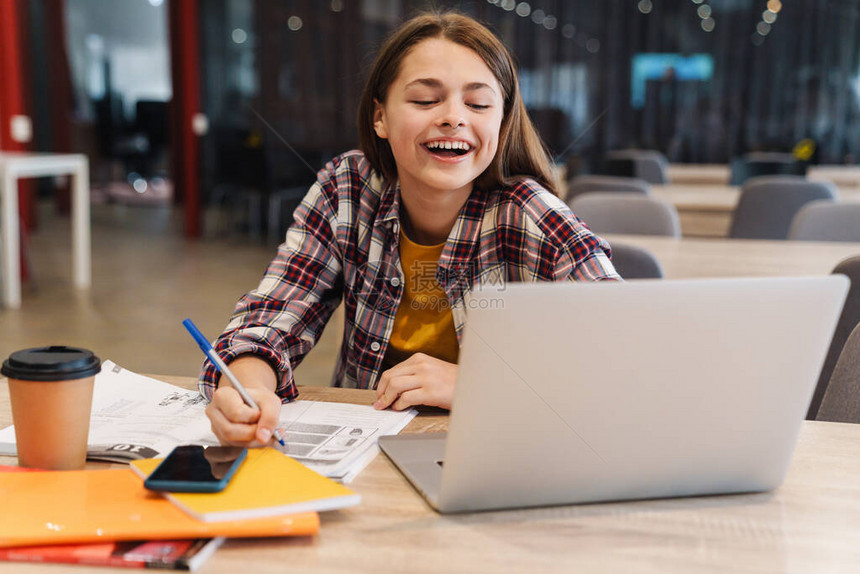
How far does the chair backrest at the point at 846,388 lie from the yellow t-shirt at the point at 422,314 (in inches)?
24.7

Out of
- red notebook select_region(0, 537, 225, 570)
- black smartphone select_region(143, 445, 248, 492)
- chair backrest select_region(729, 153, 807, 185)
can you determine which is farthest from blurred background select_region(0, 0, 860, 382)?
red notebook select_region(0, 537, 225, 570)

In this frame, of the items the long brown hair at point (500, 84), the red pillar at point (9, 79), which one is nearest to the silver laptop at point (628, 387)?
the long brown hair at point (500, 84)

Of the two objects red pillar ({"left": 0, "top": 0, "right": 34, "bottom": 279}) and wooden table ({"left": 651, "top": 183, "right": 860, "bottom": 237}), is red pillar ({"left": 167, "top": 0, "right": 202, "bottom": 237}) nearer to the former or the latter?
red pillar ({"left": 0, "top": 0, "right": 34, "bottom": 279})

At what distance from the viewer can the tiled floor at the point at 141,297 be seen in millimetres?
4102

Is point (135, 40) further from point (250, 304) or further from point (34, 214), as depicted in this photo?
point (250, 304)

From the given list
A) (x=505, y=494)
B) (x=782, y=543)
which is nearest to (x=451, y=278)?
(x=505, y=494)

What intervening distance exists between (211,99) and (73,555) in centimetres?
870

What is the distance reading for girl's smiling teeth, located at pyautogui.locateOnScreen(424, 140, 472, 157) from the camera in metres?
1.44

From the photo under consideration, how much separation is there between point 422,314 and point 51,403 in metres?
0.75

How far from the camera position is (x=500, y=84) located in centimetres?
150

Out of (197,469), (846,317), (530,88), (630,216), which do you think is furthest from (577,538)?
(530,88)

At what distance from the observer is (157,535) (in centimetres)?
79

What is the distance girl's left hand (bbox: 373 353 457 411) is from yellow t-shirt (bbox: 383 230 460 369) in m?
0.31

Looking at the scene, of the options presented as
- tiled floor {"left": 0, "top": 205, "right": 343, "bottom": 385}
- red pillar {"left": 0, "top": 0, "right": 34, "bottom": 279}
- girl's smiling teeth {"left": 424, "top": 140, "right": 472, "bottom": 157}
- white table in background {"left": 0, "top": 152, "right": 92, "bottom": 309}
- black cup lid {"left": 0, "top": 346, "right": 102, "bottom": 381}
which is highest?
red pillar {"left": 0, "top": 0, "right": 34, "bottom": 279}
